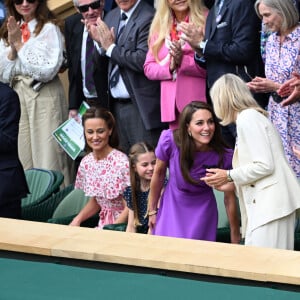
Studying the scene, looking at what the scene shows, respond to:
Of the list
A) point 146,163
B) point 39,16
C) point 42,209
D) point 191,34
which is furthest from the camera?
point 39,16

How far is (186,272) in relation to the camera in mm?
5504

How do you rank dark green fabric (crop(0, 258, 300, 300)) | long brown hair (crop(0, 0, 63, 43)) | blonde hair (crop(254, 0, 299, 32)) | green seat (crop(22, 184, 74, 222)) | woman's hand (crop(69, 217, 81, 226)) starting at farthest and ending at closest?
long brown hair (crop(0, 0, 63, 43)) → green seat (crop(22, 184, 74, 222)) → woman's hand (crop(69, 217, 81, 226)) → blonde hair (crop(254, 0, 299, 32)) → dark green fabric (crop(0, 258, 300, 300))

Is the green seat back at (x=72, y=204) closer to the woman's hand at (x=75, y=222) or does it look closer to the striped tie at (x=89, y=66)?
the woman's hand at (x=75, y=222)

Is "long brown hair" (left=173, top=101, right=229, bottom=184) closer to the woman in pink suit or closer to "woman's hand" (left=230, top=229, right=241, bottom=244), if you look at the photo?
"woman's hand" (left=230, top=229, right=241, bottom=244)

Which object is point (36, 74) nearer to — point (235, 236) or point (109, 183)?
point (109, 183)

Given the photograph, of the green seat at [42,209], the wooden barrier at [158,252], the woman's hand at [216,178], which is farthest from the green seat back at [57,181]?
the wooden barrier at [158,252]

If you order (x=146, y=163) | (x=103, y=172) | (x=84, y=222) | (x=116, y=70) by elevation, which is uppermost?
(x=116, y=70)

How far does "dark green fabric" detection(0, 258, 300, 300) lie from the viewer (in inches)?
206

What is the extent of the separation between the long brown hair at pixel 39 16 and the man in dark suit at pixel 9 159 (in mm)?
1737

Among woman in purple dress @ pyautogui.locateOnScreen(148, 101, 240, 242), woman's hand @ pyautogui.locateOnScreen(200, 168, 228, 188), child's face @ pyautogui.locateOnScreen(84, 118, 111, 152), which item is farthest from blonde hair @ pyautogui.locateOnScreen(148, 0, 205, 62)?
woman's hand @ pyautogui.locateOnScreen(200, 168, 228, 188)

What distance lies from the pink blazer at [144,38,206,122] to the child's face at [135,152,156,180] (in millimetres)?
1147

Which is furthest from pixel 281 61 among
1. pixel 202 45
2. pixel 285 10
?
pixel 202 45

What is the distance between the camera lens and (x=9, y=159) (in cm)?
856

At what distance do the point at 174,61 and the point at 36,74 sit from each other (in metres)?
1.59
